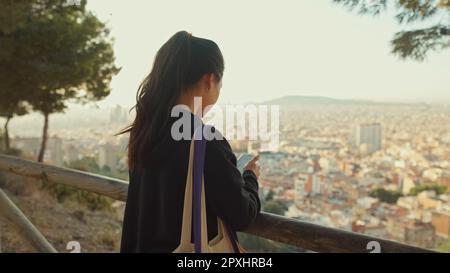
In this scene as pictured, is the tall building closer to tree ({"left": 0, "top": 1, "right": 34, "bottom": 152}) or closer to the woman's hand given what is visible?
tree ({"left": 0, "top": 1, "right": 34, "bottom": 152})

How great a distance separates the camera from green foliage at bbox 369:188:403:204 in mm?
8664

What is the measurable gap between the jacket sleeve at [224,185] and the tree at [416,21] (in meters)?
2.94

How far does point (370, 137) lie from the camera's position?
30.8ft

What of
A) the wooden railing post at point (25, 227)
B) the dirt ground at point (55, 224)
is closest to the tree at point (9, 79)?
the dirt ground at point (55, 224)

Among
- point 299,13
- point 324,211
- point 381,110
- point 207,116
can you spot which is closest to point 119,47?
point 299,13

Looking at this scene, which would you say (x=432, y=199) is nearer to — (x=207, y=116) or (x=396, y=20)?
(x=396, y=20)

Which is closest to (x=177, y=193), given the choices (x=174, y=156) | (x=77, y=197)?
(x=174, y=156)

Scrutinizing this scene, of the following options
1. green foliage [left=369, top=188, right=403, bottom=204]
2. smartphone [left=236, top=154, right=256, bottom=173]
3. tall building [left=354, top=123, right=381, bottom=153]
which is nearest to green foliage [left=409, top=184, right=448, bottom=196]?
green foliage [left=369, top=188, right=403, bottom=204]

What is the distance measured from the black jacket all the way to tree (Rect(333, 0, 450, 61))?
116 inches

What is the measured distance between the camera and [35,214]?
648 cm

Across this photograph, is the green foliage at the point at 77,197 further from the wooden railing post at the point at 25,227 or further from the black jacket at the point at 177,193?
the black jacket at the point at 177,193

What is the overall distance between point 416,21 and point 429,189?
5.97 meters

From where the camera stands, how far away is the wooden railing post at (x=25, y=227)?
2.21m

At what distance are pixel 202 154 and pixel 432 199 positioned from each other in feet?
27.5
